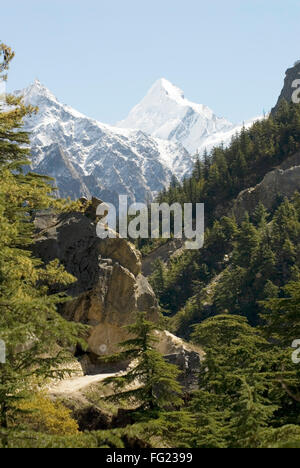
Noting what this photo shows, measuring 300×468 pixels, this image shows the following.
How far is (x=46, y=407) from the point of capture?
60.7 feet

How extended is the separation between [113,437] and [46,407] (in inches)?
300

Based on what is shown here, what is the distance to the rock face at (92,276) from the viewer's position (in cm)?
2869

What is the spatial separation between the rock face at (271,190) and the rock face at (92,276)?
77.9 metres

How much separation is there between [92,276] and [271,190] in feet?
269

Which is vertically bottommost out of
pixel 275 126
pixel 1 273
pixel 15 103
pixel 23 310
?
pixel 23 310

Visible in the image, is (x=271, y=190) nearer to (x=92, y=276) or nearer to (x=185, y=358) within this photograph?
(x=185, y=358)

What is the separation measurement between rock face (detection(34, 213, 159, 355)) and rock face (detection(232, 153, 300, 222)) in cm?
7788

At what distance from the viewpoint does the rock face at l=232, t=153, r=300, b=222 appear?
104750mm

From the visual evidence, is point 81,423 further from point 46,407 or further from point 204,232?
point 204,232
